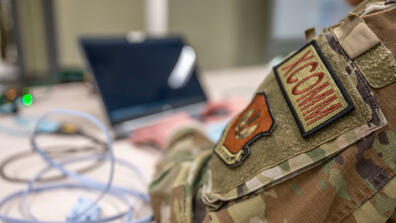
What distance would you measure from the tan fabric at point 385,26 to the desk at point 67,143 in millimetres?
169

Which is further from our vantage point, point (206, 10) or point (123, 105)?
point (206, 10)

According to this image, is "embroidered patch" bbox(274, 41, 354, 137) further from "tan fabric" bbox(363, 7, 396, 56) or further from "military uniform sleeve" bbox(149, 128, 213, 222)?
"military uniform sleeve" bbox(149, 128, 213, 222)

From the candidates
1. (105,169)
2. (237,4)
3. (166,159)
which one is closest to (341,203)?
(166,159)

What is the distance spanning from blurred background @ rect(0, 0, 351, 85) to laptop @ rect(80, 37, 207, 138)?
0.09 metres

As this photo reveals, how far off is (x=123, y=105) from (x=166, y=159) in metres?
0.25

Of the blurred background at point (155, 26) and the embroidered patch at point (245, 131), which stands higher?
the blurred background at point (155, 26)

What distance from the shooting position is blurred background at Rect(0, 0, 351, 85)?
905 mm

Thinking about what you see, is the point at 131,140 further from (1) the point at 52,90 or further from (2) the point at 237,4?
(2) the point at 237,4

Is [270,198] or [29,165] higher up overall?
[29,165]

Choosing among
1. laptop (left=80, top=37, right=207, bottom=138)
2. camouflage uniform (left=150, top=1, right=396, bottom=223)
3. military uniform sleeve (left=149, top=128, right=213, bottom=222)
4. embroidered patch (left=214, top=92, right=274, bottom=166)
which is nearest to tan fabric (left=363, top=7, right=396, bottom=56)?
camouflage uniform (left=150, top=1, right=396, bottom=223)

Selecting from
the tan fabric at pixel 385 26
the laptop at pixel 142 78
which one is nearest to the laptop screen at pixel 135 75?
the laptop at pixel 142 78

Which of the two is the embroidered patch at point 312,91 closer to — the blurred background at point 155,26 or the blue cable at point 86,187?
the blue cable at point 86,187

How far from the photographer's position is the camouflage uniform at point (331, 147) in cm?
24

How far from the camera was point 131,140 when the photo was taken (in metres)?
0.64
